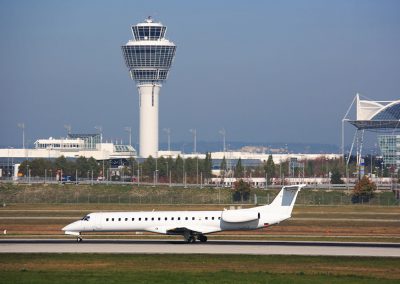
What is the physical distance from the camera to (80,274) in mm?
46844

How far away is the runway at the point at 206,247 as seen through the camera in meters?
57.7

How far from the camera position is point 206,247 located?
61.4 meters

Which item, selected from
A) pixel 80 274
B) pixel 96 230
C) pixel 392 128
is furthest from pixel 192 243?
pixel 392 128

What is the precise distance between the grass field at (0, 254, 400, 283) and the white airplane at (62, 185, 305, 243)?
33.2 ft

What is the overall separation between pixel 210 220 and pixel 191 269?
16.5 meters

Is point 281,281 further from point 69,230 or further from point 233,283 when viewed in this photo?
point 69,230

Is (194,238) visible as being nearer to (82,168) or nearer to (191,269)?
(191,269)

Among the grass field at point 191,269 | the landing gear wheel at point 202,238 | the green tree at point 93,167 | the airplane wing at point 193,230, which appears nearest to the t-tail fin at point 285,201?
the airplane wing at point 193,230

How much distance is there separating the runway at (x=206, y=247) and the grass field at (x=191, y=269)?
2995 mm

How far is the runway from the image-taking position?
57656 millimetres

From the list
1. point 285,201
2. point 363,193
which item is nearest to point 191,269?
point 285,201

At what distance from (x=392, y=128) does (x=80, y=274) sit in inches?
5657

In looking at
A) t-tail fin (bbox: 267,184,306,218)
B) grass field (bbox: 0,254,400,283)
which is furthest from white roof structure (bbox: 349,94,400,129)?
grass field (bbox: 0,254,400,283)

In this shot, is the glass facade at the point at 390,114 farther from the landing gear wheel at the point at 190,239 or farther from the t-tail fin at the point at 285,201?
the landing gear wheel at the point at 190,239
